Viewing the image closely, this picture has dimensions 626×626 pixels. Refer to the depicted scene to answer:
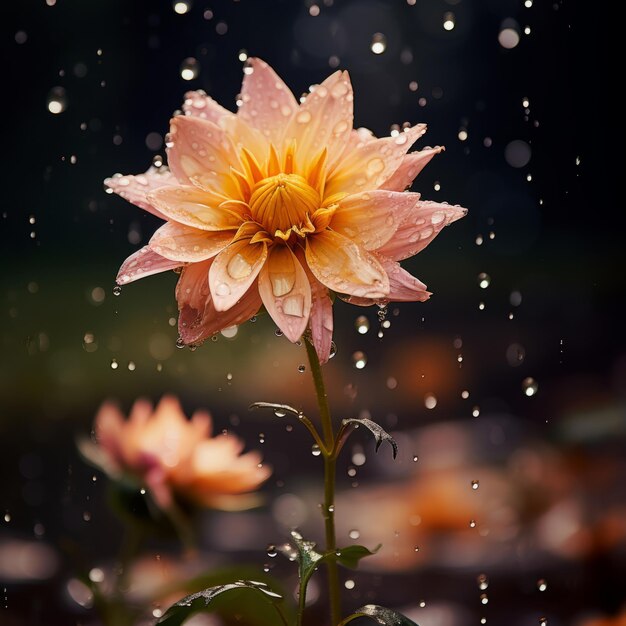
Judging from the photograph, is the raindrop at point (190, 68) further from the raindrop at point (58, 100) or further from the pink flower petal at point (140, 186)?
the pink flower petal at point (140, 186)

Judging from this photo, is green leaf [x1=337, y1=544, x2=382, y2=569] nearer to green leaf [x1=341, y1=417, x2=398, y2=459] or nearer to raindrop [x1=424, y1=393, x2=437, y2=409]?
green leaf [x1=341, y1=417, x2=398, y2=459]

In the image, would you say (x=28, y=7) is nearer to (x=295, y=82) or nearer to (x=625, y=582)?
(x=295, y=82)

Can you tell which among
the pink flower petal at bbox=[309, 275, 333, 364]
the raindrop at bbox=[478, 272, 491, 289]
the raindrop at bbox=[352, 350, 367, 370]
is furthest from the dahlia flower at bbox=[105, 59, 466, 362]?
the raindrop at bbox=[478, 272, 491, 289]

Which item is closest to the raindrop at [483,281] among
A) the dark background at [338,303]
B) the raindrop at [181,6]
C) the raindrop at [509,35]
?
the dark background at [338,303]

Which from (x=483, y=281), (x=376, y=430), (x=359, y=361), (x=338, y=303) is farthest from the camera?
(x=338, y=303)

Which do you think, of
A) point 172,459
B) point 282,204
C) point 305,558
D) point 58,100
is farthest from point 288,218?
point 58,100

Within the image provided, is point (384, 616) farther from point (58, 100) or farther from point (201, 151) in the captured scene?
point (58, 100)
